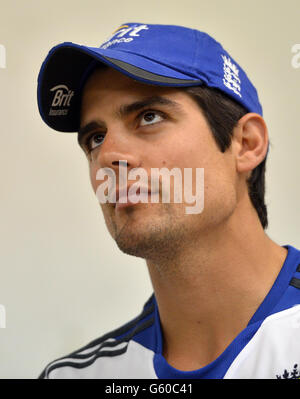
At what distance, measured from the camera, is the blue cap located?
41.0 inches

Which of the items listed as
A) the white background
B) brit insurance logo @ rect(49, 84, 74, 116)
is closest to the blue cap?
brit insurance logo @ rect(49, 84, 74, 116)

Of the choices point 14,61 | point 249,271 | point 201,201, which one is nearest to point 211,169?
point 201,201

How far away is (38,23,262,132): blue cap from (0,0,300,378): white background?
0.48m

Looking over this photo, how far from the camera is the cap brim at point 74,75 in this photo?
1025 mm

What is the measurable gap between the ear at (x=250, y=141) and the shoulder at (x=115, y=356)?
463mm

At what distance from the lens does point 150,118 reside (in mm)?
1065

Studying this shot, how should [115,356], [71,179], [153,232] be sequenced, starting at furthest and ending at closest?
[71,179] → [115,356] → [153,232]

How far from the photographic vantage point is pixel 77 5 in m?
1.71

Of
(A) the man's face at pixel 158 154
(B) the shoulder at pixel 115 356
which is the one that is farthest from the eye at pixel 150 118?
(B) the shoulder at pixel 115 356

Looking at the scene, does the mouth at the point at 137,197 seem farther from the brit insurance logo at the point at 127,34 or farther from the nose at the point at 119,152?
the brit insurance logo at the point at 127,34

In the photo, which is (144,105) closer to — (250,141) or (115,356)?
(250,141)

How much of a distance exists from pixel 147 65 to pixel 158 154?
180 millimetres

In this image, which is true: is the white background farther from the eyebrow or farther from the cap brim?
the eyebrow

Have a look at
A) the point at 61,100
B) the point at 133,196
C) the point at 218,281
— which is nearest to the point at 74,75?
the point at 61,100
